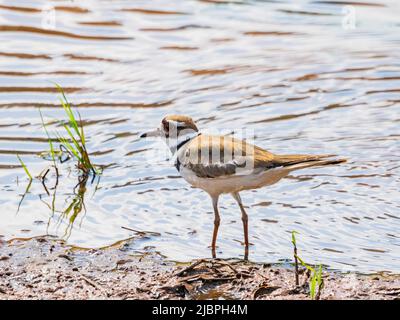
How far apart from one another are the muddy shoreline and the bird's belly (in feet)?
2.09

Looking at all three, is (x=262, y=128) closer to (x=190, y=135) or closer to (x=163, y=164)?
(x=163, y=164)

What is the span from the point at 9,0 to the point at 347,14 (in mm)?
5472

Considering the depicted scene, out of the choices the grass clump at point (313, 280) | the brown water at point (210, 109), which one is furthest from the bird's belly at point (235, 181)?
the grass clump at point (313, 280)

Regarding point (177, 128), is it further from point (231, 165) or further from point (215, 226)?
point (215, 226)

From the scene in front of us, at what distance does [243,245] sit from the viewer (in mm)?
7793

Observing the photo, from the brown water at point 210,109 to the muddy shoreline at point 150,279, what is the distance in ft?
0.97

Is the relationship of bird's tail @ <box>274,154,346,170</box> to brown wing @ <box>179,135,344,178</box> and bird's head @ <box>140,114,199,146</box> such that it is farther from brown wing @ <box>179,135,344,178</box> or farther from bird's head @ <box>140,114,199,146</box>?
bird's head @ <box>140,114,199,146</box>

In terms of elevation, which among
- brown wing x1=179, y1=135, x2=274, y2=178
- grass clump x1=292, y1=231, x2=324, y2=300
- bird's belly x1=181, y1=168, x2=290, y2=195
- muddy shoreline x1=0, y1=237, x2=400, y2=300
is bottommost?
muddy shoreline x1=0, y1=237, x2=400, y2=300

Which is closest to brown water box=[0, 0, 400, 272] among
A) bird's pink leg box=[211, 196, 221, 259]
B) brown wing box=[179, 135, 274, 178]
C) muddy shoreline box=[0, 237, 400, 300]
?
bird's pink leg box=[211, 196, 221, 259]

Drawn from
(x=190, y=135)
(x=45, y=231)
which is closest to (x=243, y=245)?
(x=190, y=135)

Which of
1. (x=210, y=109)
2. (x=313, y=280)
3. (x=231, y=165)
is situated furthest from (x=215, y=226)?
(x=210, y=109)

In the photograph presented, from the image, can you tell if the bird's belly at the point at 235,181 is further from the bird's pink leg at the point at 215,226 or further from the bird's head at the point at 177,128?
the bird's head at the point at 177,128

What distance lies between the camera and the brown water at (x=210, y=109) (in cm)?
802

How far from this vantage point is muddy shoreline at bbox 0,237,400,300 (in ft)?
21.6
